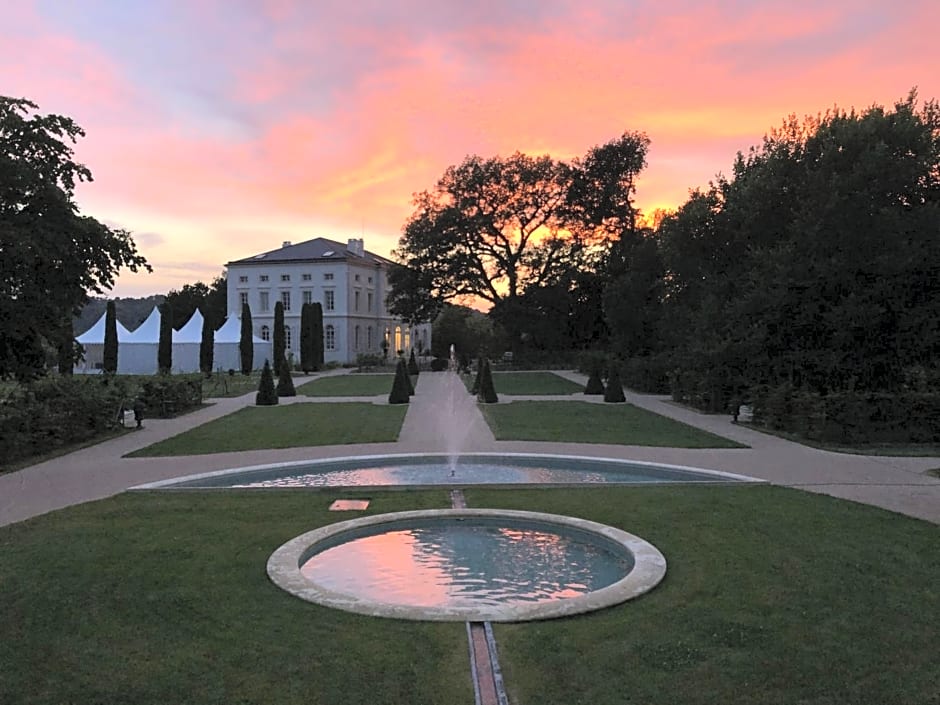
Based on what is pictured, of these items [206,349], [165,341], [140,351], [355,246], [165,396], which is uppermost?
[355,246]

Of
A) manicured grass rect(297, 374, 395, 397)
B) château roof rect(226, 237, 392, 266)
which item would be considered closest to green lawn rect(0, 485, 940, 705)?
manicured grass rect(297, 374, 395, 397)

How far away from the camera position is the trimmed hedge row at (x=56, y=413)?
1095 cm

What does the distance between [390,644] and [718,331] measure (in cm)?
1562

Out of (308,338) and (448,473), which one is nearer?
(448,473)

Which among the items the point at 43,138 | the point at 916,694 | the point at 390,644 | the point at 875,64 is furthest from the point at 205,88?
the point at 916,694

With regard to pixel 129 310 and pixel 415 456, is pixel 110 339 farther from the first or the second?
pixel 129 310

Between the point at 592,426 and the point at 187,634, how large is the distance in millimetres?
11889

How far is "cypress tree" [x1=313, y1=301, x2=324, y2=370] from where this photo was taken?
43.8m

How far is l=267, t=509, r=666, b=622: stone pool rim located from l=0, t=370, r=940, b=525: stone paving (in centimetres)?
343

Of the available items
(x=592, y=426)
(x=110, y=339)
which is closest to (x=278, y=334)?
(x=110, y=339)

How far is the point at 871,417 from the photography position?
12.9m

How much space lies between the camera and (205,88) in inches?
567

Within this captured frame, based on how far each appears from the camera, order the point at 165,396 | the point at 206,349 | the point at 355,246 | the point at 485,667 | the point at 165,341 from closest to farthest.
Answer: the point at 485,667, the point at 165,396, the point at 165,341, the point at 206,349, the point at 355,246

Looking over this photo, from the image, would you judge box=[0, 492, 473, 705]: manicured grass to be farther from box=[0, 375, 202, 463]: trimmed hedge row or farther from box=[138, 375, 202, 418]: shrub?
box=[138, 375, 202, 418]: shrub
